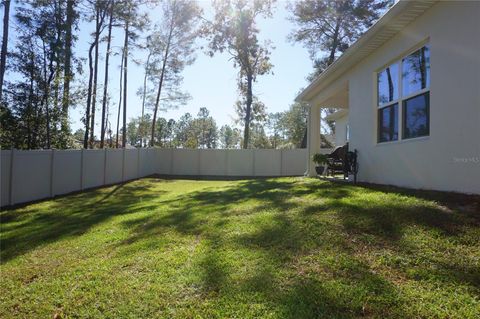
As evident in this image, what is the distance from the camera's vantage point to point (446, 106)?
4.97m

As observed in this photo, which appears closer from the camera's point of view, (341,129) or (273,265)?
(273,265)

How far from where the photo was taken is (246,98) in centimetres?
2677

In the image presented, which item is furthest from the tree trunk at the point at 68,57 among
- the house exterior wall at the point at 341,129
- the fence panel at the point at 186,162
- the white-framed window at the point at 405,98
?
the white-framed window at the point at 405,98

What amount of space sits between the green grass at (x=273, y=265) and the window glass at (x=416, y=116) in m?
1.30

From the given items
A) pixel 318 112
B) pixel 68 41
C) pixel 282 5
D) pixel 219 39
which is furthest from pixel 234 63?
pixel 318 112

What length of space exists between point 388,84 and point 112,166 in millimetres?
12453

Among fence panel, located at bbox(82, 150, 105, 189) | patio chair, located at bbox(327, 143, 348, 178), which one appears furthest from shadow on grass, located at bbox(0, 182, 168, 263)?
patio chair, located at bbox(327, 143, 348, 178)

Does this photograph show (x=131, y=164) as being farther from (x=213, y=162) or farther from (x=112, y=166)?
(x=213, y=162)

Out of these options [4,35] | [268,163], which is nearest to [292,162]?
[268,163]

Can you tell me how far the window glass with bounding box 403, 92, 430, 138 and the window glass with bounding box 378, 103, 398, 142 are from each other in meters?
0.36

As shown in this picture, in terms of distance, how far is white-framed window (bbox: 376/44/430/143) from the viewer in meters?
5.74

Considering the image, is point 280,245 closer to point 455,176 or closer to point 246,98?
point 455,176

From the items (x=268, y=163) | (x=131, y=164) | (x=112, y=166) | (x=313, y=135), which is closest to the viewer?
(x=313, y=135)

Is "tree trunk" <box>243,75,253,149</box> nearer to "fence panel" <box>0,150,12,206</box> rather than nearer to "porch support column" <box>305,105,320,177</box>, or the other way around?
"porch support column" <box>305,105,320,177</box>
